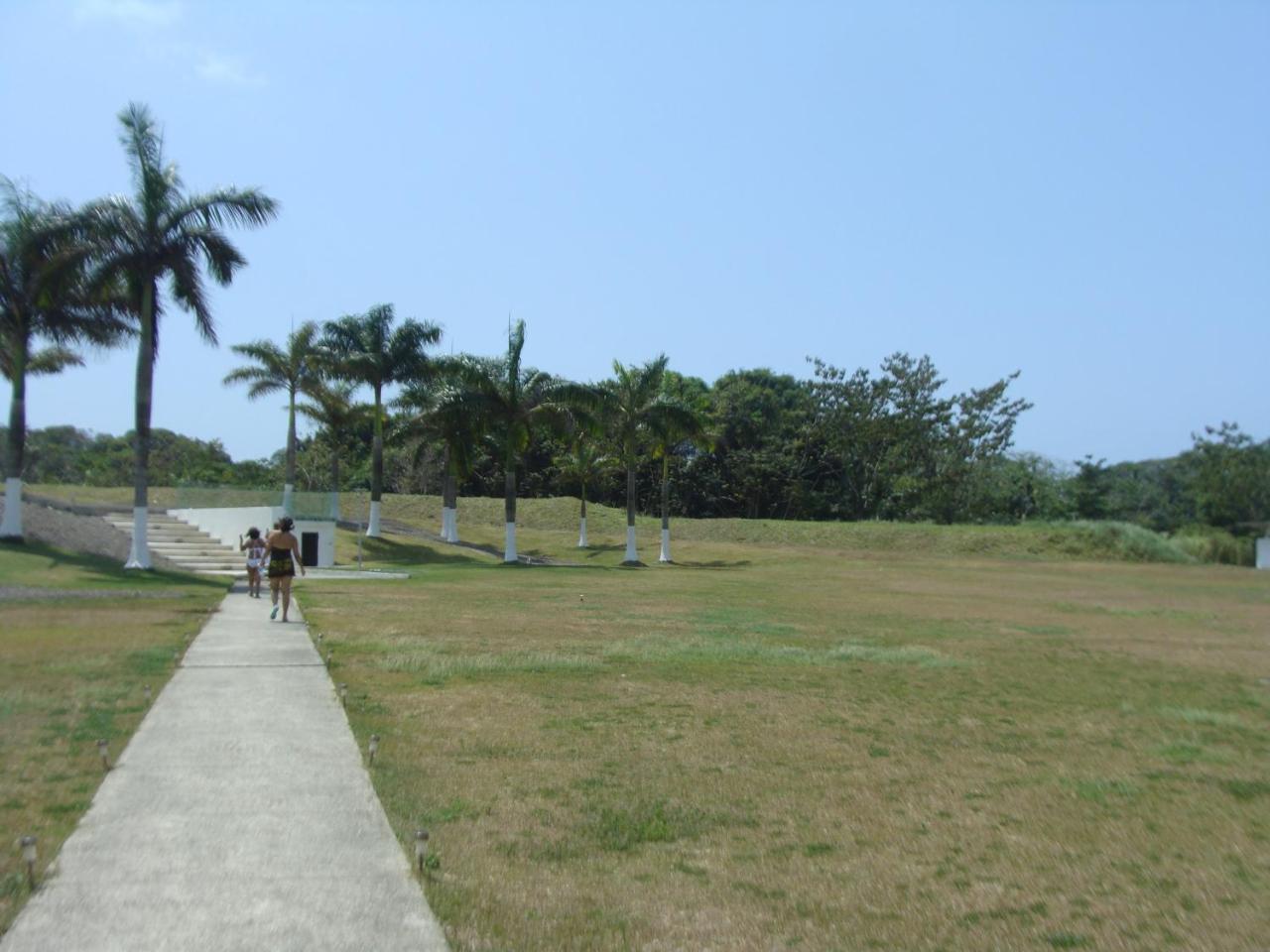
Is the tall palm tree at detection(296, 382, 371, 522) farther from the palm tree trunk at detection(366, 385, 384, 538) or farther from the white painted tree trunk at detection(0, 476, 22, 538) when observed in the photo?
the white painted tree trunk at detection(0, 476, 22, 538)

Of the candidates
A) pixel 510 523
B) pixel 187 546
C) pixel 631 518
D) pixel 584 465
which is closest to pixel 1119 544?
pixel 631 518

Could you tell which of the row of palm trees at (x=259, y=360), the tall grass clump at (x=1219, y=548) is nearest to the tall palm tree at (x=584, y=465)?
the row of palm trees at (x=259, y=360)

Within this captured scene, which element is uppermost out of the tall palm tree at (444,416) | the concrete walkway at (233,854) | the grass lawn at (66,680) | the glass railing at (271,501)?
the tall palm tree at (444,416)

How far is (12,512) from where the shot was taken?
29.8 metres

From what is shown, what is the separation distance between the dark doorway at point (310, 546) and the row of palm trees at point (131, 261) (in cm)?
929

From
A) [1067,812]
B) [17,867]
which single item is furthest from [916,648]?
[17,867]

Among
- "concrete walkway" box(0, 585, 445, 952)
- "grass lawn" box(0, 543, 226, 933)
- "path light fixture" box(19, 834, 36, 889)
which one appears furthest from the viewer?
"grass lawn" box(0, 543, 226, 933)

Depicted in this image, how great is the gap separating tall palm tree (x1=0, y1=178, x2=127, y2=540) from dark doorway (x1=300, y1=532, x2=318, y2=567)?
9158 mm

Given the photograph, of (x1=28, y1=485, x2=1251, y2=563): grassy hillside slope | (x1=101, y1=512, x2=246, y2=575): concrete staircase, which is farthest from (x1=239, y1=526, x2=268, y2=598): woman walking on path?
(x1=28, y1=485, x2=1251, y2=563): grassy hillside slope

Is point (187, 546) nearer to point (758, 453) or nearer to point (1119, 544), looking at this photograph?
point (1119, 544)

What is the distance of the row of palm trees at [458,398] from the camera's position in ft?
152

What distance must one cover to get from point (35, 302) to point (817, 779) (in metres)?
27.2

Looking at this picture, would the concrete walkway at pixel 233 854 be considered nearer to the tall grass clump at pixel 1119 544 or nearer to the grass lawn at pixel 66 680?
the grass lawn at pixel 66 680

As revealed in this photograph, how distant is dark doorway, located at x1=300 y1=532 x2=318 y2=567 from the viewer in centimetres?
3909
